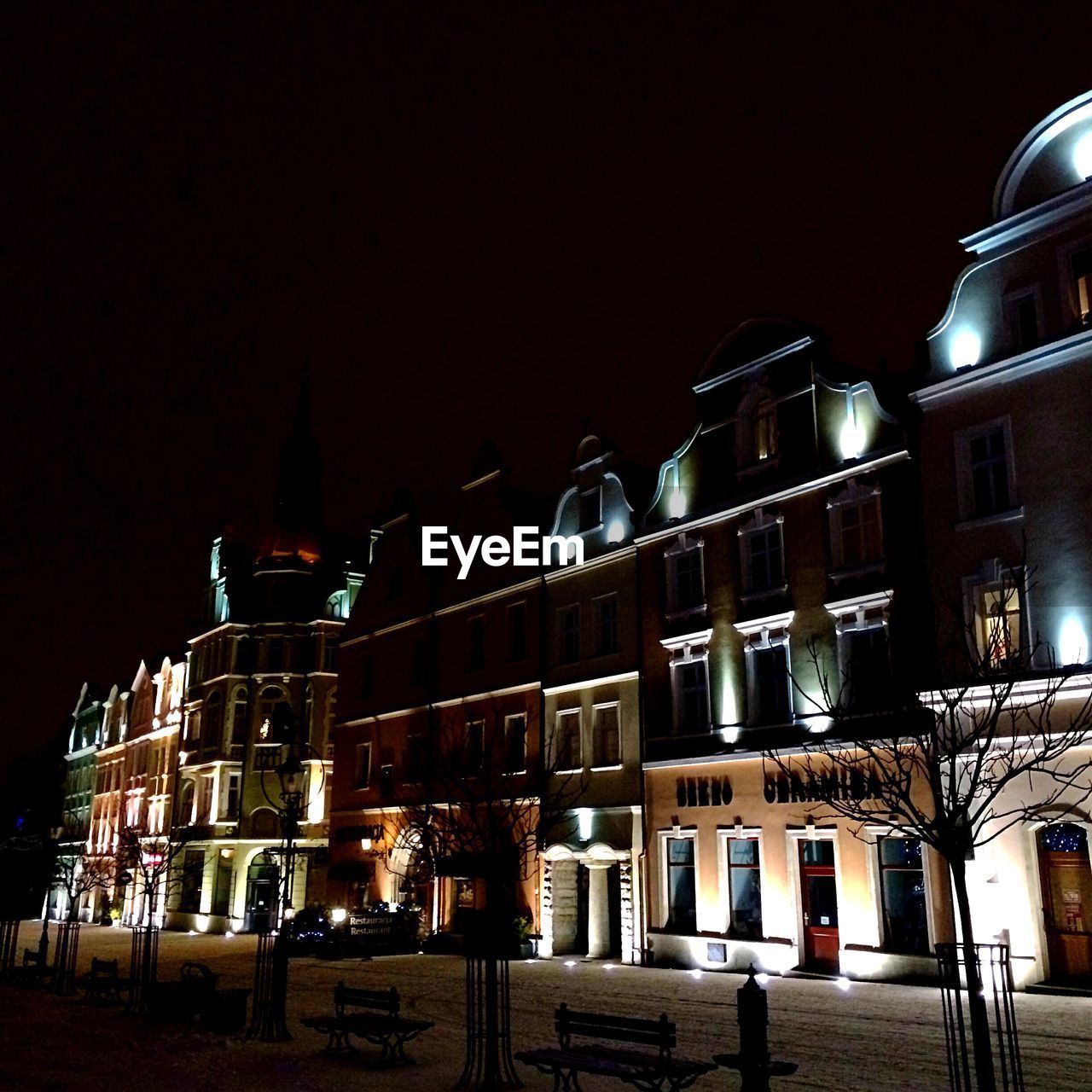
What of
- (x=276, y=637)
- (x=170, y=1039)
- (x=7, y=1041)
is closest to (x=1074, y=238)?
(x=170, y=1039)

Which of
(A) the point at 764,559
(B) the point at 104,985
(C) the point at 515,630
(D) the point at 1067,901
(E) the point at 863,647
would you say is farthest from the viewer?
(C) the point at 515,630

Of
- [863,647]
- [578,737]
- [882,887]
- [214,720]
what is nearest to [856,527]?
[863,647]

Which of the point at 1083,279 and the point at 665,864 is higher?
the point at 1083,279

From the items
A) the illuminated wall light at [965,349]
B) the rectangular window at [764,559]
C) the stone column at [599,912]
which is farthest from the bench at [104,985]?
the illuminated wall light at [965,349]

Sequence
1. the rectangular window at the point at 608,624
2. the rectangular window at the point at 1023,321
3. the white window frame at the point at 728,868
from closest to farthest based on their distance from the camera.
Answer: the rectangular window at the point at 1023,321, the white window frame at the point at 728,868, the rectangular window at the point at 608,624

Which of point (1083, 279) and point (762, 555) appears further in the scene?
point (762, 555)

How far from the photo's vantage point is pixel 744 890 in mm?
27984

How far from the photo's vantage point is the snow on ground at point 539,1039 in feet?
44.8

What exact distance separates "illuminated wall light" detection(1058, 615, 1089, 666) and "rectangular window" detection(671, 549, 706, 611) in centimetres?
1044

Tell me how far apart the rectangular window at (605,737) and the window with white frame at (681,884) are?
3.28m

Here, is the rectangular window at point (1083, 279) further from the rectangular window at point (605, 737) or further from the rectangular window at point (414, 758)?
the rectangular window at point (414, 758)

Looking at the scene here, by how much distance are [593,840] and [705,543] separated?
9132 mm

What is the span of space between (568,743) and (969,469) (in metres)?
15.2
